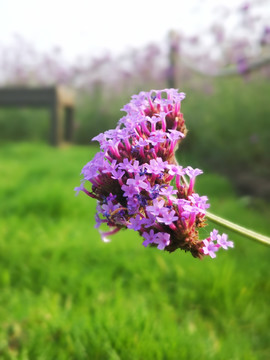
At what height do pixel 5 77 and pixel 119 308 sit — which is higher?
pixel 5 77

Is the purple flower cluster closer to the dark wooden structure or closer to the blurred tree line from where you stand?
the blurred tree line

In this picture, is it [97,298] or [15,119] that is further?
[15,119]

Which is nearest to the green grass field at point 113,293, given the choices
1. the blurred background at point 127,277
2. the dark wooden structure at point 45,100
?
the blurred background at point 127,277

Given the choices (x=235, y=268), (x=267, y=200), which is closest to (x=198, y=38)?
(x=267, y=200)

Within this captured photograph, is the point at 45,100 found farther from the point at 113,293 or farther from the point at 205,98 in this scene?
the point at 113,293

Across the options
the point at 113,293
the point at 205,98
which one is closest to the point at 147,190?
the point at 113,293

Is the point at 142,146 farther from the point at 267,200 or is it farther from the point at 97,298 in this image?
the point at 267,200

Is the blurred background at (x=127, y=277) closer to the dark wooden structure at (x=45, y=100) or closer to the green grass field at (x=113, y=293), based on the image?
the green grass field at (x=113, y=293)
